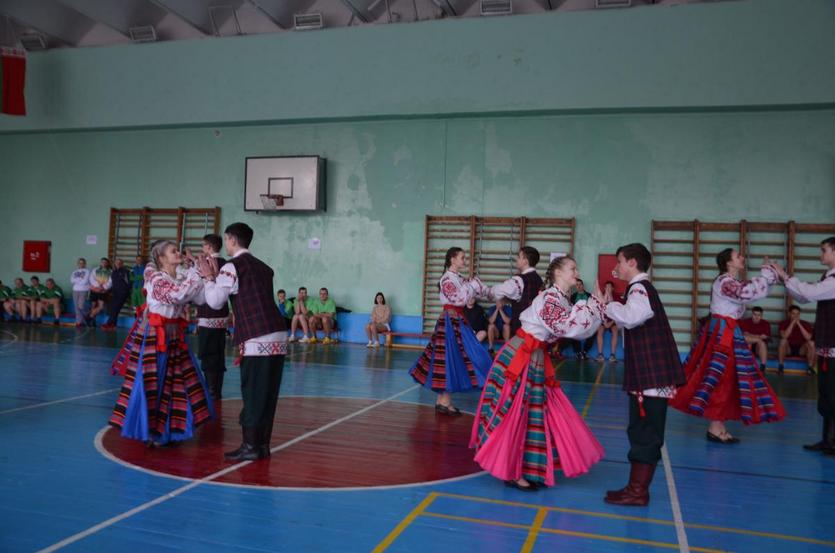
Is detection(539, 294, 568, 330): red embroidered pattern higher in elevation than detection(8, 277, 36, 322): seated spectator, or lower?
higher

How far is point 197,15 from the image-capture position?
1383 cm

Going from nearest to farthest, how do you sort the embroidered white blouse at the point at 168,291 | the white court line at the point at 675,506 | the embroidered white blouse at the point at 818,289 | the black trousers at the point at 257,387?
the white court line at the point at 675,506 → the black trousers at the point at 257,387 → the embroidered white blouse at the point at 168,291 → the embroidered white blouse at the point at 818,289

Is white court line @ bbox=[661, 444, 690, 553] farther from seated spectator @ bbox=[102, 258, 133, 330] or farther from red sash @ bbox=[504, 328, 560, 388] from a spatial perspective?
seated spectator @ bbox=[102, 258, 133, 330]

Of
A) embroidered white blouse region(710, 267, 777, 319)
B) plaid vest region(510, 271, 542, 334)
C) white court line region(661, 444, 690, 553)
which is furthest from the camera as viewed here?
plaid vest region(510, 271, 542, 334)

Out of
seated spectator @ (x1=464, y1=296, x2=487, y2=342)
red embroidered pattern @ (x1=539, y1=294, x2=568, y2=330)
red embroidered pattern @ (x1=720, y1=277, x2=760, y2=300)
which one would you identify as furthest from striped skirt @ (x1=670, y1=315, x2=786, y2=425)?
seated spectator @ (x1=464, y1=296, x2=487, y2=342)

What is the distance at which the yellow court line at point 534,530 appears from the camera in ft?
11.2

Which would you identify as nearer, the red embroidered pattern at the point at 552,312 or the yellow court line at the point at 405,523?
the yellow court line at the point at 405,523

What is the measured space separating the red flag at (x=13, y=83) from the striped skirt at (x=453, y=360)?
12592 mm

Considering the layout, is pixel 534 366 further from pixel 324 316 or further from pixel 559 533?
pixel 324 316

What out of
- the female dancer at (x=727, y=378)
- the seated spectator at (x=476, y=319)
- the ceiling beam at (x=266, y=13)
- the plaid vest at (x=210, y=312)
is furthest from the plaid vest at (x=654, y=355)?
the ceiling beam at (x=266, y=13)

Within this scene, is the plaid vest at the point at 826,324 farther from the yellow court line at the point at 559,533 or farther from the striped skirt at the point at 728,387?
the yellow court line at the point at 559,533

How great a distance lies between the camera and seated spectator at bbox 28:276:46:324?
15.2 metres

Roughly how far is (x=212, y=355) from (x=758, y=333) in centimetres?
866

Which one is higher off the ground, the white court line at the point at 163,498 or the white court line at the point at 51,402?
the white court line at the point at 51,402
